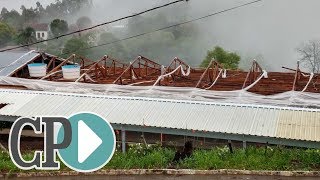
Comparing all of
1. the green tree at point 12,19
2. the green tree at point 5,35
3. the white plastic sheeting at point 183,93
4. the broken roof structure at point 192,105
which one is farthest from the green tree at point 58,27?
the white plastic sheeting at point 183,93

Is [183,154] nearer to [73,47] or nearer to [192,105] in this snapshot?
[192,105]

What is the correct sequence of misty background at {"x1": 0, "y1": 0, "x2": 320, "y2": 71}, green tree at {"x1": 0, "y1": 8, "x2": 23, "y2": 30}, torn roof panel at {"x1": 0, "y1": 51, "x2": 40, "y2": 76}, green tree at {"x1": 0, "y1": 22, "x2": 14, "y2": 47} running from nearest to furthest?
torn roof panel at {"x1": 0, "y1": 51, "x2": 40, "y2": 76} → green tree at {"x1": 0, "y1": 22, "x2": 14, "y2": 47} → green tree at {"x1": 0, "y1": 8, "x2": 23, "y2": 30} → misty background at {"x1": 0, "y1": 0, "x2": 320, "y2": 71}

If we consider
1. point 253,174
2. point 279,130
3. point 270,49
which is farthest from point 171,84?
point 270,49

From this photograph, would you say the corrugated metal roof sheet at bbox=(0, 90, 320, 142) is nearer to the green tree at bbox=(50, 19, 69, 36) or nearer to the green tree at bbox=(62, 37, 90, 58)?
the green tree at bbox=(62, 37, 90, 58)

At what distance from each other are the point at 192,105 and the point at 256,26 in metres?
110

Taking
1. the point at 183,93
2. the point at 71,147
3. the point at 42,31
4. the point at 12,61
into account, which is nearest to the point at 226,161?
the point at 71,147

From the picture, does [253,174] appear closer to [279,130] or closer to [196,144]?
[279,130]

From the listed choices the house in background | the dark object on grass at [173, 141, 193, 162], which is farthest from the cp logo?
the house in background

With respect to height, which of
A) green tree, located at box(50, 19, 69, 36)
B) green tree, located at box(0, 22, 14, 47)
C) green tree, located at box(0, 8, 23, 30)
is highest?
green tree, located at box(0, 8, 23, 30)

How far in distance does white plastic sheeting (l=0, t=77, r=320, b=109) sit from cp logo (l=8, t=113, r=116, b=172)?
4341mm

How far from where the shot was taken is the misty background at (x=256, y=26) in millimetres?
105562

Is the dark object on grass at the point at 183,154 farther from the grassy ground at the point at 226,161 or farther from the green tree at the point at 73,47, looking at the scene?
the green tree at the point at 73,47

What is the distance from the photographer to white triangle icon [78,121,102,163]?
10216 millimetres

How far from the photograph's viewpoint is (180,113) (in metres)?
13.6
